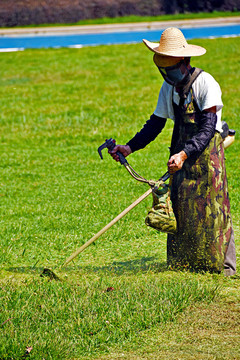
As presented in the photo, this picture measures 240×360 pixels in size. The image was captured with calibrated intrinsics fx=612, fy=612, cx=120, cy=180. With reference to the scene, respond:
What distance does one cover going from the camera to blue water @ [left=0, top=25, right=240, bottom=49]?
23688 millimetres

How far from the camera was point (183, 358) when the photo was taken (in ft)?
11.3

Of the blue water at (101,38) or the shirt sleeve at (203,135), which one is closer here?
the shirt sleeve at (203,135)

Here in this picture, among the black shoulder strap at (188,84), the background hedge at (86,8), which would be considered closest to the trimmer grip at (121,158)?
the black shoulder strap at (188,84)

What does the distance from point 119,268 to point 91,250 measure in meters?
0.68

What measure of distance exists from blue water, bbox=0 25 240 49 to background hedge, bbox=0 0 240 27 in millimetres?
4142

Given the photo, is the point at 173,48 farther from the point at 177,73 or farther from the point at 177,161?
the point at 177,161

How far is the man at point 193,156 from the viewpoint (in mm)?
4188

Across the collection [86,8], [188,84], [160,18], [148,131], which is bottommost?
[148,131]

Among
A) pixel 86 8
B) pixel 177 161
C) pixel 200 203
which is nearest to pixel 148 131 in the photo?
pixel 177 161

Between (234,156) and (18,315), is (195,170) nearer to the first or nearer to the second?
(18,315)

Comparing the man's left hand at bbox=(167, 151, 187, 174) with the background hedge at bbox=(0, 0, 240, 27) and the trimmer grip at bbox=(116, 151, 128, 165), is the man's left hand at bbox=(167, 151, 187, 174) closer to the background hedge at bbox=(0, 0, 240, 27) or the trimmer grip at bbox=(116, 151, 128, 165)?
the trimmer grip at bbox=(116, 151, 128, 165)

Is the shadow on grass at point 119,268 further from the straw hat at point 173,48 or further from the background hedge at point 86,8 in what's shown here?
the background hedge at point 86,8

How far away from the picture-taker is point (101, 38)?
24766 millimetres

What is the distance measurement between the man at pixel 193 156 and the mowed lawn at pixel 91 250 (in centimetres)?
21
